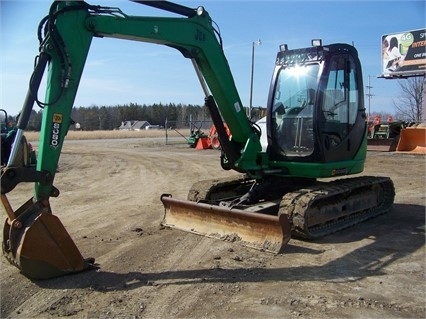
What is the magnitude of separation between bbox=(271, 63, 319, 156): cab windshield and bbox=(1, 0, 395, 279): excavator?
0.02m

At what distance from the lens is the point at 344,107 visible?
7176 millimetres

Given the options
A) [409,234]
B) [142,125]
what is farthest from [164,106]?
[409,234]

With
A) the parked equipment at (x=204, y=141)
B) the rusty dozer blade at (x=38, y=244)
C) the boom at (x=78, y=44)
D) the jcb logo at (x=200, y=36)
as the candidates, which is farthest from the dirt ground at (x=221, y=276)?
the parked equipment at (x=204, y=141)

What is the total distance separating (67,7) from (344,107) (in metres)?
4.39

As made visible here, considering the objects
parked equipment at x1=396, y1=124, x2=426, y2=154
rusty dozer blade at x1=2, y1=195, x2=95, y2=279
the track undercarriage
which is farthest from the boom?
parked equipment at x1=396, y1=124, x2=426, y2=154

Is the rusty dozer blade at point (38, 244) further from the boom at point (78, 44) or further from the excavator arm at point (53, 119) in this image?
the boom at point (78, 44)

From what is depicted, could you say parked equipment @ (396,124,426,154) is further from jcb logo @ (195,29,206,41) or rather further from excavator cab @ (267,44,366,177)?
jcb logo @ (195,29,206,41)

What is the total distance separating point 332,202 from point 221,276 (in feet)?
8.94

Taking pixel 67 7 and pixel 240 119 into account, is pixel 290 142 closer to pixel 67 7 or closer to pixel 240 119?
pixel 240 119

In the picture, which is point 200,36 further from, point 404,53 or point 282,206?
point 404,53

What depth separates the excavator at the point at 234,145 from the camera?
4.70 m

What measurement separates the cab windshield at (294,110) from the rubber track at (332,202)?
748mm

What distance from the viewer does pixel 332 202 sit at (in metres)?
6.83

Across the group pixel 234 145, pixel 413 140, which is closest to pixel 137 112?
pixel 413 140
